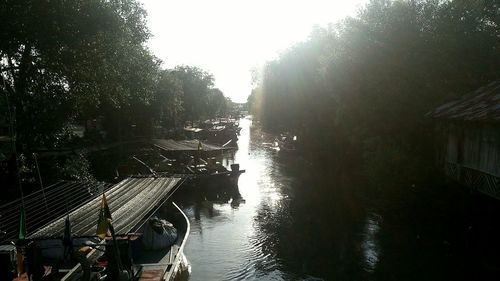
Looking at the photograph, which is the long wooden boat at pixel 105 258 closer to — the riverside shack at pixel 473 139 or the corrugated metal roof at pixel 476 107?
the riverside shack at pixel 473 139

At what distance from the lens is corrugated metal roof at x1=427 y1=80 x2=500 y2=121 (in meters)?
22.1

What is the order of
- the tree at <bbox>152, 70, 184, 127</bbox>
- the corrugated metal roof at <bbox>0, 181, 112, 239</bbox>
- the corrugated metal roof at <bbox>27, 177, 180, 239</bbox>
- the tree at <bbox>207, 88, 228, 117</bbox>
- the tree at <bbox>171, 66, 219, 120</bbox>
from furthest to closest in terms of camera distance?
the tree at <bbox>207, 88, 228, 117</bbox>, the tree at <bbox>171, 66, 219, 120</bbox>, the tree at <bbox>152, 70, 184, 127</bbox>, the corrugated metal roof at <bbox>0, 181, 112, 239</bbox>, the corrugated metal roof at <bbox>27, 177, 180, 239</bbox>

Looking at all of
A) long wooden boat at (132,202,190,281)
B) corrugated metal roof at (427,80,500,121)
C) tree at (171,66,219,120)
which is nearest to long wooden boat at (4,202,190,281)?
long wooden boat at (132,202,190,281)

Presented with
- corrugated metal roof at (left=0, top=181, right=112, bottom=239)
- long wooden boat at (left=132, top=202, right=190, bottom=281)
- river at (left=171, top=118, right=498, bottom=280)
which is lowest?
river at (left=171, top=118, right=498, bottom=280)

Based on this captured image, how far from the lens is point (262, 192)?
3700cm

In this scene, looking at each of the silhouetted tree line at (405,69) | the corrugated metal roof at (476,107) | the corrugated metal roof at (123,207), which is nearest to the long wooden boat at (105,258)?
the corrugated metal roof at (123,207)

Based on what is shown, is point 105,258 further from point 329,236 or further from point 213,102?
point 213,102

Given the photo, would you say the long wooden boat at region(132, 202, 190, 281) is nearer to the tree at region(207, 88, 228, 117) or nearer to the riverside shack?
the riverside shack

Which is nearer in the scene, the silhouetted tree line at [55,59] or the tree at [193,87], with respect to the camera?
the silhouetted tree line at [55,59]

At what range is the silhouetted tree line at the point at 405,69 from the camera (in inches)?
1191

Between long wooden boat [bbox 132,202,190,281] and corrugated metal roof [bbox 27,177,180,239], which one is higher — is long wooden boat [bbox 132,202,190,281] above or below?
below

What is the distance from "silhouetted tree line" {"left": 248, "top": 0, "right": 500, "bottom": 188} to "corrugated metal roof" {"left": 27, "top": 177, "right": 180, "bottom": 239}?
47.8 ft

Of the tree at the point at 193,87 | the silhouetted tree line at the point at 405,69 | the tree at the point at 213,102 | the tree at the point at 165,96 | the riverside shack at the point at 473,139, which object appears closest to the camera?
the riverside shack at the point at 473,139

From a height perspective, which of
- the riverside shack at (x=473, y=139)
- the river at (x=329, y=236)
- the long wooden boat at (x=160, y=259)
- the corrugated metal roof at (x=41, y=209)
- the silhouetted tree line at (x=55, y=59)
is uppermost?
the silhouetted tree line at (x=55, y=59)
